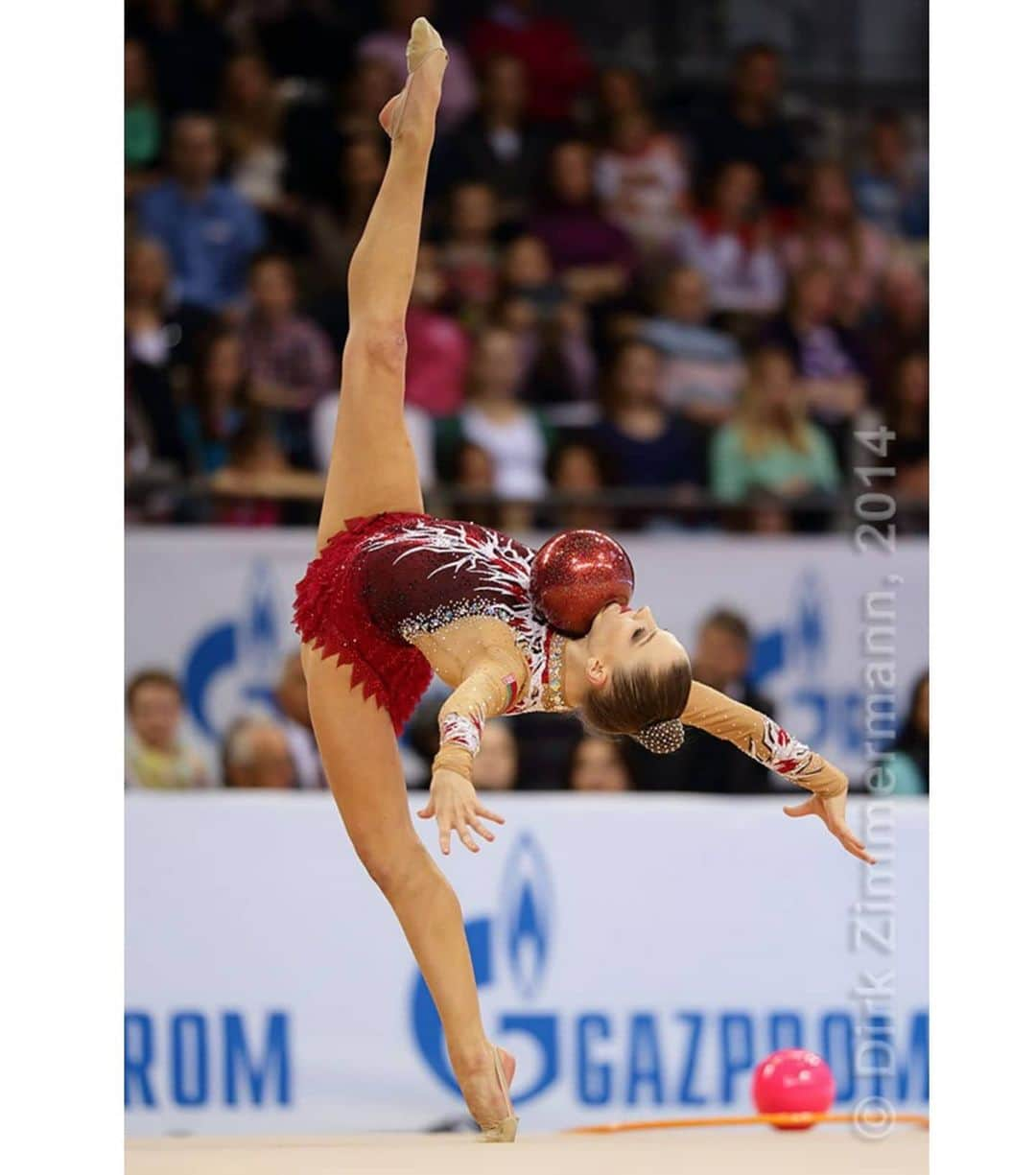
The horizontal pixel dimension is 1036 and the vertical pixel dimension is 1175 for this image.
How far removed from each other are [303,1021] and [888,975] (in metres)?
1.41

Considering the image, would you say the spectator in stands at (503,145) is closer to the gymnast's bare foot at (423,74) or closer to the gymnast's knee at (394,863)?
the gymnast's bare foot at (423,74)

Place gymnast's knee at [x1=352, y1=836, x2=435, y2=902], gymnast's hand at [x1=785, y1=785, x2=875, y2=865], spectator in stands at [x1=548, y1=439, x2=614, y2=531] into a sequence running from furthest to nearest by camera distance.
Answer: spectator in stands at [x1=548, y1=439, x2=614, y2=531] < gymnast's knee at [x1=352, y1=836, x2=435, y2=902] < gymnast's hand at [x1=785, y1=785, x2=875, y2=865]

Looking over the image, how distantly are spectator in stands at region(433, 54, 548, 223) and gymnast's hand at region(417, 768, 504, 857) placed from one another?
365 cm

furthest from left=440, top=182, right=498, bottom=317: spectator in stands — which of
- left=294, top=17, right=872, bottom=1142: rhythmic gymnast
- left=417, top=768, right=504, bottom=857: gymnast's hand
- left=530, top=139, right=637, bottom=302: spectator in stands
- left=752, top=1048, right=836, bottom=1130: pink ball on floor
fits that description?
left=417, top=768, right=504, bottom=857: gymnast's hand

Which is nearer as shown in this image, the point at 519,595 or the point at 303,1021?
the point at 519,595

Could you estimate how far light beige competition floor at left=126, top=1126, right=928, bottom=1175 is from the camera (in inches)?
120

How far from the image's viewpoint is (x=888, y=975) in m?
4.46

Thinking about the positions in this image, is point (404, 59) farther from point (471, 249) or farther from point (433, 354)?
point (433, 354)

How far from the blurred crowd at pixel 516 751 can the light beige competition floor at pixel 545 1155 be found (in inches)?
45.0

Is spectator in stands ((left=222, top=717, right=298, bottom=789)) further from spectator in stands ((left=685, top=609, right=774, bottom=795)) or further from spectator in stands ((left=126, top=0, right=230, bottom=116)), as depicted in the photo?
spectator in stands ((left=126, top=0, right=230, bottom=116))

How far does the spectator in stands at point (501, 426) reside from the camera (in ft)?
17.0
